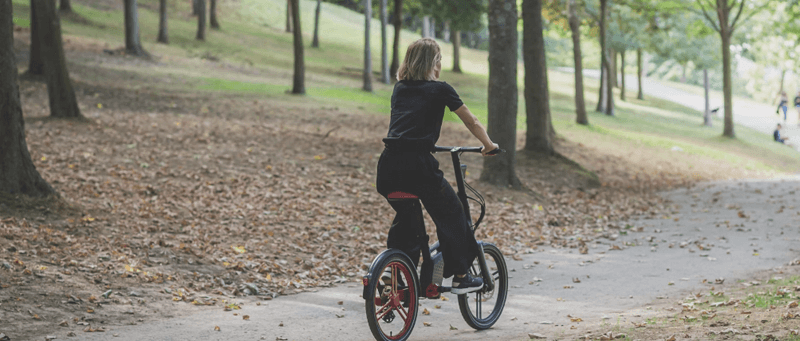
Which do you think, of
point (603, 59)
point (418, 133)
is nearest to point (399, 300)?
point (418, 133)

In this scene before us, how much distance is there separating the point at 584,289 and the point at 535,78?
9.60m

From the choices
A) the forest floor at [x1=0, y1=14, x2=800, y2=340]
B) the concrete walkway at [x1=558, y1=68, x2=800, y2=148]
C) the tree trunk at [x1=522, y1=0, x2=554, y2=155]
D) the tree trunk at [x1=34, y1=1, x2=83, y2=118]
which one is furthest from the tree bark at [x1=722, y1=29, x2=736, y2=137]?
the tree trunk at [x1=34, y1=1, x2=83, y2=118]

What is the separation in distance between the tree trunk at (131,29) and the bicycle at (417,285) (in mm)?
26781

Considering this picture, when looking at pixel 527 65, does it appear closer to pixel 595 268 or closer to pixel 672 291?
pixel 595 268

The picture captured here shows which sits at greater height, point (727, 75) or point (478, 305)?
point (727, 75)

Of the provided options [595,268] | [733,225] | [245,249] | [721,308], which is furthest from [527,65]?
[721,308]

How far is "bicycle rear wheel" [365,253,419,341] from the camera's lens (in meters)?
4.79

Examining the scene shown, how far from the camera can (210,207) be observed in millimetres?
10289

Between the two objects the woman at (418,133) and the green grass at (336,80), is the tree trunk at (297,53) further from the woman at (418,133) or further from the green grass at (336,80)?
the woman at (418,133)

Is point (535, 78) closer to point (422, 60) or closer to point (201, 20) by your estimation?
point (422, 60)

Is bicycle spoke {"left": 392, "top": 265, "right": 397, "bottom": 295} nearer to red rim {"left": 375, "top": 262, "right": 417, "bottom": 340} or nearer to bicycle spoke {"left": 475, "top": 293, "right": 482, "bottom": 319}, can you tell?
red rim {"left": 375, "top": 262, "right": 417, "bottom": 340}

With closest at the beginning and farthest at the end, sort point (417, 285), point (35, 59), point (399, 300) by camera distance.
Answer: point (399, 300)
point (417, 285)
point (35, 59)

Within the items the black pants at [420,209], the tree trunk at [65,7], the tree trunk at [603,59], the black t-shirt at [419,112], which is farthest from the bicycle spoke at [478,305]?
the tree trunk at [65,7]

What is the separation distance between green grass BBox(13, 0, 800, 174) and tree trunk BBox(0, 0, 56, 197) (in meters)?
14.6
